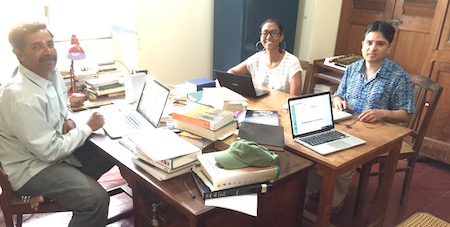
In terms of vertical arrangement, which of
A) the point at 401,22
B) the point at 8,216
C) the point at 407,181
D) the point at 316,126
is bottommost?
the point at 407,181

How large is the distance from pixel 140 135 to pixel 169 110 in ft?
1.71

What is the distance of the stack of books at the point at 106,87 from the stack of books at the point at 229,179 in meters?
1.25

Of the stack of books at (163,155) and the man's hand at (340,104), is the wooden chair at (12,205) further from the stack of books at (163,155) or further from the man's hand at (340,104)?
the man's hand at (340,104)

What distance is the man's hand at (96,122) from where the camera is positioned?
1891 millimetres

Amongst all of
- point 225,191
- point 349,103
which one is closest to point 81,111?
point 225,191

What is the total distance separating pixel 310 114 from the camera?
6.14 feet

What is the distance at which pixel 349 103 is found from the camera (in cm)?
244

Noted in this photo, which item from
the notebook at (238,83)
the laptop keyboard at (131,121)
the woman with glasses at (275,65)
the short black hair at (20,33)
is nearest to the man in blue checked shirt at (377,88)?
the woman with glasses at (275,65)

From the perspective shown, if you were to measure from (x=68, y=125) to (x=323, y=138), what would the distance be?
4.30ft

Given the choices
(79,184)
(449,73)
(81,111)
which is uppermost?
(449,73)

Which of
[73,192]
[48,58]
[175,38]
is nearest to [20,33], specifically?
[48,58]

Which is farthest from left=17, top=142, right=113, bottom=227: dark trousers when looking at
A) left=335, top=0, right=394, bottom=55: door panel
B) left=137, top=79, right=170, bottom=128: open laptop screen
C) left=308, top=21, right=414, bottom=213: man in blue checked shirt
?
left=335, top=0, right=394, bottom=55: door panel

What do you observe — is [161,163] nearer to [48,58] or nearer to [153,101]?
[153,101]

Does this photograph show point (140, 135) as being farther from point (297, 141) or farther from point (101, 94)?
point (101, 94)
